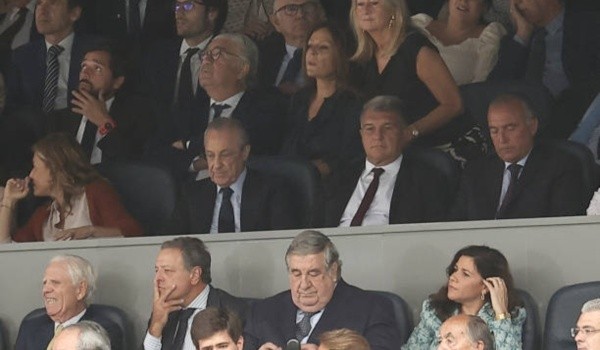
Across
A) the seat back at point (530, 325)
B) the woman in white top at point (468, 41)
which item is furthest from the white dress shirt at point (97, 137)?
the seat back at point (530, 325)

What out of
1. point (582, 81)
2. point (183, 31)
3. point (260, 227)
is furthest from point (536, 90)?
point (183, 31)

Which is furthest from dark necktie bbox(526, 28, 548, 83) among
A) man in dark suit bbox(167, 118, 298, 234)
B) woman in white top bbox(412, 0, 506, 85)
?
man in dark suit bbox(167, 118, 298, 234)

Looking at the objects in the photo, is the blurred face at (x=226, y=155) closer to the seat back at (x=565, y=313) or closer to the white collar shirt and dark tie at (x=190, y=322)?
the white collar shirt and dark tie at (x=190, y=322)

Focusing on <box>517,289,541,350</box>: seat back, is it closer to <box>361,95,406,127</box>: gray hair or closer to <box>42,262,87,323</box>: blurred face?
<box>361,95,406,127</box>: gray hair

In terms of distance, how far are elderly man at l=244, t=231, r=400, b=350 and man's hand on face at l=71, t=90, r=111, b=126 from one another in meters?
1.92

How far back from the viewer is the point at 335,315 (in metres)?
6.89

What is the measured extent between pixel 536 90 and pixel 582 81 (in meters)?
0.24

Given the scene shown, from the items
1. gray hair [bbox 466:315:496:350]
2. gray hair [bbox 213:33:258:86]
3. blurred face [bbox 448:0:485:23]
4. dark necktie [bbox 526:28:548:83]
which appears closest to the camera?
gray hair [bbox 466:315:496:350]

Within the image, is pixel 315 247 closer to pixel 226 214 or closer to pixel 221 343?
pixel 221 343

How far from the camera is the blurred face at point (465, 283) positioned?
676 centimetres

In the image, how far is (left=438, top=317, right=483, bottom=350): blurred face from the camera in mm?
5930

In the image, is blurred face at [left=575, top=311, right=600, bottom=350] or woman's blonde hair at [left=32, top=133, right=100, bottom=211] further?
woman's blonde hair at [left=32, top=133, right=100, bottom=211]

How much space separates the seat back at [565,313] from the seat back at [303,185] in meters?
1.38

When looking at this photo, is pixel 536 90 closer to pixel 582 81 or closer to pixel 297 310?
pixel 582 81
